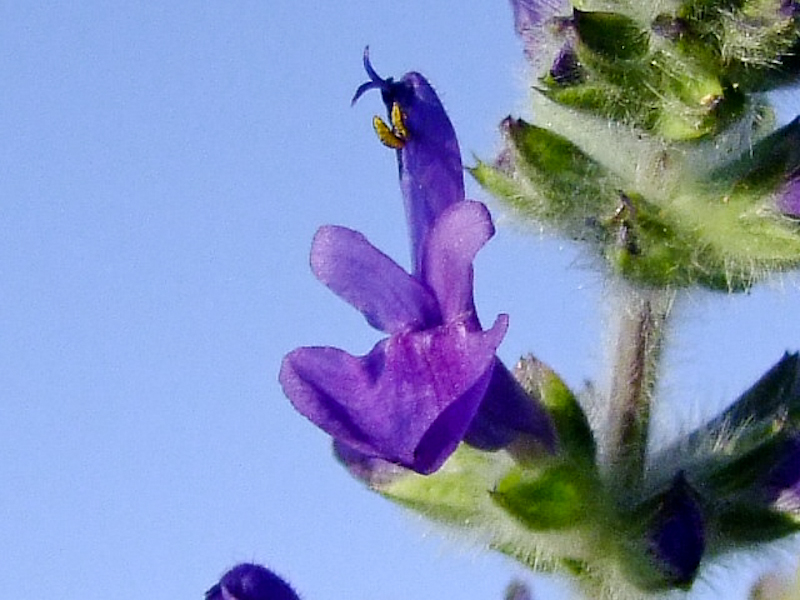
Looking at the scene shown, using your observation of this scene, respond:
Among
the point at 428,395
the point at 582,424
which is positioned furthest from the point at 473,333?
the point at 582,424

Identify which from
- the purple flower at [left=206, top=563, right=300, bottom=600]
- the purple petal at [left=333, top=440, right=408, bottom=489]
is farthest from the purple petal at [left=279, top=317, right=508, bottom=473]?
the purple flower at [left=206, top=563, right=300, bottom=600]

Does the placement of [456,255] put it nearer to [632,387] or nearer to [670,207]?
[670,207]

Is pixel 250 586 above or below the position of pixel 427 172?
below

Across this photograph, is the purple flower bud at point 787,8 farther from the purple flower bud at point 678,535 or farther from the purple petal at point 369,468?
the purple petal at point 369,468

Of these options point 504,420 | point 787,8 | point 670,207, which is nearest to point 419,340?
point 504,420

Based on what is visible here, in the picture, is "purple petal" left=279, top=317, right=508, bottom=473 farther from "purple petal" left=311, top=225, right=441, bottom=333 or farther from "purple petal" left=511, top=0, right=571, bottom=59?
"purple petal" left=511, top=0, right=571, bottom=59

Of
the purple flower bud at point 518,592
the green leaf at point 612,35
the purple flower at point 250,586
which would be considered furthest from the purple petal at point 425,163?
the purple flower bud at point 518,592
